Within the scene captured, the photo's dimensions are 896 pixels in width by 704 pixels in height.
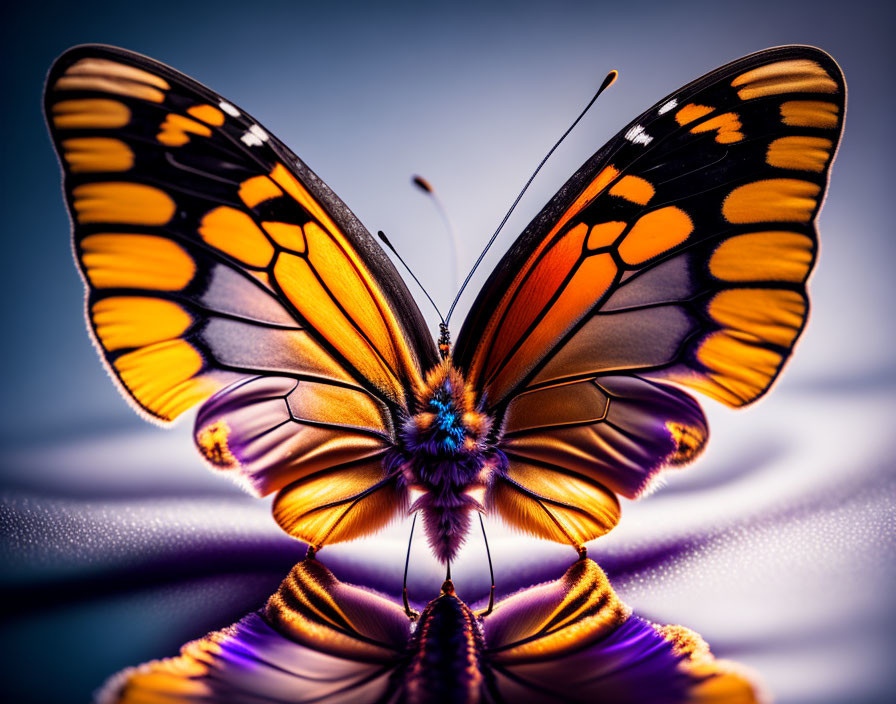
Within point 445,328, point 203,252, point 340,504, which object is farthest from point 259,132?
point 340,504

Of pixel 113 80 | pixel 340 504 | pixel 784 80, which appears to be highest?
pixel 784 80

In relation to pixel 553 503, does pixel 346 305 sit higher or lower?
higher

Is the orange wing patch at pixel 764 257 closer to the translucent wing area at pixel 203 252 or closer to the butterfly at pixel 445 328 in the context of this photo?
the butterfly at pixel 445 328

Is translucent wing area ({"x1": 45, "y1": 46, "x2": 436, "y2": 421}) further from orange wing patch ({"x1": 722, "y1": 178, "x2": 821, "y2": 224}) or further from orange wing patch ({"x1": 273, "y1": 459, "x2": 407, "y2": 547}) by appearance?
orange wing patch ({"x1": 722, "y1": 178, "x2": 821, "y2": 224})

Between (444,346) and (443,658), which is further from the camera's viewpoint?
(444,346)

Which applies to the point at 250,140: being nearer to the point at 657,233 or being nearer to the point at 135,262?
the point at 135,262

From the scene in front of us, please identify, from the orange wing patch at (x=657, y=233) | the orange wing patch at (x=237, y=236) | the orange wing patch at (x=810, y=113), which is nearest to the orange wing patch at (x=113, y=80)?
the orange wing patch at (x=237, y=236)

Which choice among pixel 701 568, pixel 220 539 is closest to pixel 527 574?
pixel 701 568
